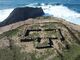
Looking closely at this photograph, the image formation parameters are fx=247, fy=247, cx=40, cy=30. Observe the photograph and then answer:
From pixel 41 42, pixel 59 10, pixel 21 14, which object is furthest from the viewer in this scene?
pixel 59 10

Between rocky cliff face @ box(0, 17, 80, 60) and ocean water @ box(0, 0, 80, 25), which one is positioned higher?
rocky cliff face @ box(0, 17, 80, 60)

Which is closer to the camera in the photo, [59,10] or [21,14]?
[21,14]

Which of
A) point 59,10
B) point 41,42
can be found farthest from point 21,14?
point 41,42

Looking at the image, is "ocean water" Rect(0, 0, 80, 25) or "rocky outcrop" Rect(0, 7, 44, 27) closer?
"rocky outcrop" Rect(0, 7, 44, 27)

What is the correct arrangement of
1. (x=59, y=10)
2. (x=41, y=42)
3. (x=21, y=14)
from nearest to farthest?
(x=41, y=42)
(x=21, y=14)
(x=59, y=10)

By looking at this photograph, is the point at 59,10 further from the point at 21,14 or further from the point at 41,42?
the point at 41,42

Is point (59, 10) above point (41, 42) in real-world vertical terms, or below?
below

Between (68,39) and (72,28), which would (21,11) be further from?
(68,39)

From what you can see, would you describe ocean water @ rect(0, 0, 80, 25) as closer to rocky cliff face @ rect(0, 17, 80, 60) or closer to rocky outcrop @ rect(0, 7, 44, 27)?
rocky outcrop @ rect(0, 7, 44, 27)

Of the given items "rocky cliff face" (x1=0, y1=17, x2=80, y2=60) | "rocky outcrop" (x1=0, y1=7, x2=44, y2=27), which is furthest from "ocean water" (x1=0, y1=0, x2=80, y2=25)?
"rocky cliff face" (x1=0, y1=17, x2=80, y2=60)
